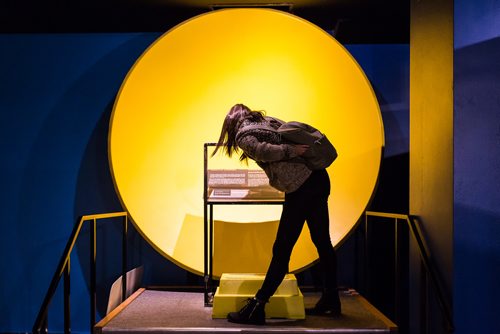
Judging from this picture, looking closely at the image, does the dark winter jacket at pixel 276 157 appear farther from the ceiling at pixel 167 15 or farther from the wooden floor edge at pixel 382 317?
the ceiling at pixel 167 15

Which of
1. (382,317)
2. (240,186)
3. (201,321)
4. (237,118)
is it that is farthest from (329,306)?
(237,118)

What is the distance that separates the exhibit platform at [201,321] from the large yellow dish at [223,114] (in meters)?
0.53

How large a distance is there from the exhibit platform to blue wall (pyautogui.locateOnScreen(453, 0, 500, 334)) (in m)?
0.55

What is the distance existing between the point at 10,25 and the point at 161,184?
207 cm

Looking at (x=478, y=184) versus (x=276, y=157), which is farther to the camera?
(x=276, y=157)

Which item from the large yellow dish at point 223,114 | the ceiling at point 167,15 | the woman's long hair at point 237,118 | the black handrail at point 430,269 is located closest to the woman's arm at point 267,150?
Answer: the woman's long hair at point 237,118

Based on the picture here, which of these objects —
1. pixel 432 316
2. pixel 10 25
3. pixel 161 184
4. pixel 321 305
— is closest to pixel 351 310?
pixel 321 305

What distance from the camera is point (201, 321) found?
380cm

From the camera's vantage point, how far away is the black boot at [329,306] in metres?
3.85

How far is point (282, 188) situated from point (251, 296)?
0.84m

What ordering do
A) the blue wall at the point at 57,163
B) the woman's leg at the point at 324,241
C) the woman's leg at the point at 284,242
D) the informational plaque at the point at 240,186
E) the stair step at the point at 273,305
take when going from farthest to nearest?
1. the blue wall at the point at 57,163
2. the informational plaque at the point at 240,186
3. the stair step at the point at 273,305
4. the woman's leg at the point at 324,241
5. the woman's leg at the point at 284,242

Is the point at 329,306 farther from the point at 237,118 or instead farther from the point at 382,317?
the point at 237,118

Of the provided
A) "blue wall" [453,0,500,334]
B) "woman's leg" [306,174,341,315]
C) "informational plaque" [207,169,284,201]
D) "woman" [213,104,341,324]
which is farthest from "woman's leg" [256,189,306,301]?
"blue wall" [453,0,500,334]

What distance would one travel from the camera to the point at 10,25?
5207 mm
